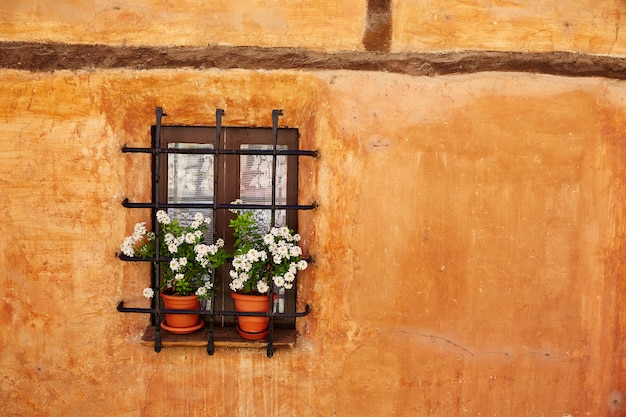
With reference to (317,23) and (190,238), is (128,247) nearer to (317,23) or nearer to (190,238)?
(190,238)

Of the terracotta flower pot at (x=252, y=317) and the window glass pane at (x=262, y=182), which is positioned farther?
the window glass pane at (x=262, y=182)

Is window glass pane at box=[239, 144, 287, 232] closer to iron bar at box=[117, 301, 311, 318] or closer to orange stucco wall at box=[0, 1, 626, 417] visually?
orange stucco wall at box=[0, 1, 626, 417]

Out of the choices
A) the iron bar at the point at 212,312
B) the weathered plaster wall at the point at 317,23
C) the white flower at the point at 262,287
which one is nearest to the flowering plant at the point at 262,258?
the white flower at the point at 262,287

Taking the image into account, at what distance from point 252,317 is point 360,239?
715 mm

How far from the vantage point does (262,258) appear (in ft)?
8.79

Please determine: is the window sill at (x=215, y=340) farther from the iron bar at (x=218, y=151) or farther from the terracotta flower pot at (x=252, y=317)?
the iron bar at (x=218, y=151)

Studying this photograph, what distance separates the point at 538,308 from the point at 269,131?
1760 millimetres

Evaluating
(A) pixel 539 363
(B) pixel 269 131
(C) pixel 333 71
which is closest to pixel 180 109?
(B) pixel 269 131

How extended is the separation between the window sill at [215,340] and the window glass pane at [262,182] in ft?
2.01

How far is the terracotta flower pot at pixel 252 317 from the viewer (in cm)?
275

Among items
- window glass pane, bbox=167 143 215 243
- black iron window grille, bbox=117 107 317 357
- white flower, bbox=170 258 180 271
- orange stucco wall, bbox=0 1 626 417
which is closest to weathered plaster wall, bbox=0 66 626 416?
orange stucco wall, bbox=0 1 626 417

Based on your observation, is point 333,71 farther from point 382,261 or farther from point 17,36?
point 17,36

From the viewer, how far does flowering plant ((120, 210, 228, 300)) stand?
2676 millimetres

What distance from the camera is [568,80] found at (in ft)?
9.00
